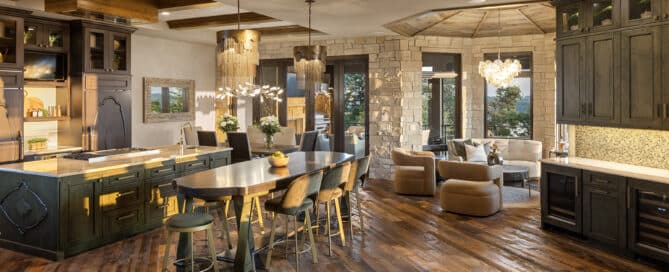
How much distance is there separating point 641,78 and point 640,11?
0.66m

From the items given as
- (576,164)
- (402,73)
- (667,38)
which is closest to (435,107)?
(402,73)

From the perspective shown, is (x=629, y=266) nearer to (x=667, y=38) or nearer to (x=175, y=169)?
(x=667, y=38)

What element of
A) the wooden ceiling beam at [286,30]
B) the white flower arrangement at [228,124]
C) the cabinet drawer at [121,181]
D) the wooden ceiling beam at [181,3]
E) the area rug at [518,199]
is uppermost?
the wooden ceiling beam at [286,30]

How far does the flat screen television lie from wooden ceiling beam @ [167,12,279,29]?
188cm

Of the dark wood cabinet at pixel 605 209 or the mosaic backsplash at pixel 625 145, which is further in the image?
the mosaic backsplash at pixel 625 145

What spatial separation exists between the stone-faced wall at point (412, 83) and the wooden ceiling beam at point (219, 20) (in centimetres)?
228

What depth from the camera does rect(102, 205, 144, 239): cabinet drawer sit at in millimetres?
5309

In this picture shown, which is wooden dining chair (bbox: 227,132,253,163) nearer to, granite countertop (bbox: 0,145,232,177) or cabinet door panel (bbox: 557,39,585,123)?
granite countertop (bbox: 0,145,232,177)

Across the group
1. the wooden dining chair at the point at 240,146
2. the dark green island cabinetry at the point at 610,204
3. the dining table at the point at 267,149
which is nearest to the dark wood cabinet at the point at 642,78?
the dark green island cabinetry at the point at 610,204

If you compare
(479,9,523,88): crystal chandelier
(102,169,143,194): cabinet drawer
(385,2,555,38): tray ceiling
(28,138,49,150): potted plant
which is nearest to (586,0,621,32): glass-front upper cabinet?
(385,2,555,38): tray ceiling

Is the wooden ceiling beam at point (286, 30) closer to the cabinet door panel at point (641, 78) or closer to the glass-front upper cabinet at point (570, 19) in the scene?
the glass-front upper cabinet at point (570, 19)

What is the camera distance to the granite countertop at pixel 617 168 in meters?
4.73

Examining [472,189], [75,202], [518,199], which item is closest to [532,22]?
[518,199]

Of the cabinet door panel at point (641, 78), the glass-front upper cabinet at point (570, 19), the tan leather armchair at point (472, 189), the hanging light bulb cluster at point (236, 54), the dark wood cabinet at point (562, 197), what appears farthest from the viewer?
the tan leather armchair at point (472, 189)
